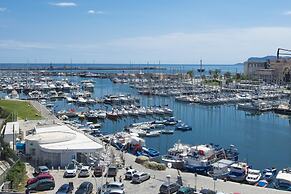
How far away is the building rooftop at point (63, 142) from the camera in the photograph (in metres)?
18.0

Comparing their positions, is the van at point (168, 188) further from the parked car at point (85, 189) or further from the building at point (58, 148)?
the building at point (58, 148)

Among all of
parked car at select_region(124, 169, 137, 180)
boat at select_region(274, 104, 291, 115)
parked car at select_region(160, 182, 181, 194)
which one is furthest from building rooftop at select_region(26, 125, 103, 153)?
boat at select_region(274, 104, 291, 115)

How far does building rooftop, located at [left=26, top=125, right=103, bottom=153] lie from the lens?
58.9ft

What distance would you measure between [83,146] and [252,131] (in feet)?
68.5

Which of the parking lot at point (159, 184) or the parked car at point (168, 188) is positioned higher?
the parked car at point (168, 188)

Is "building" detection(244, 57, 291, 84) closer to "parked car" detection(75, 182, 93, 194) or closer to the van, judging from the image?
the van

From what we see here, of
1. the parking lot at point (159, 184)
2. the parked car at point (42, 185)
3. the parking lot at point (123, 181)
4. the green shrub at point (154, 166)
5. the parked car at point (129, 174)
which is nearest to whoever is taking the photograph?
the parked car at point (42, 185)

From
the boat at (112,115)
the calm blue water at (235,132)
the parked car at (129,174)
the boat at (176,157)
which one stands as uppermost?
the parked car at (129,174)

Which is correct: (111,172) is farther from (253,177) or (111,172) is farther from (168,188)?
(253,177)

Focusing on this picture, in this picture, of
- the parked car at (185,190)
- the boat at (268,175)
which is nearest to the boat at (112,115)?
the boat at (268,175)

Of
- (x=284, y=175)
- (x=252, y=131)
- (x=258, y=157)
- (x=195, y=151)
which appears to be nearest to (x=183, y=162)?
(x=195, y=151)

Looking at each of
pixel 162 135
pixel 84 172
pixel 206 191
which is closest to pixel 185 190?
pixel 206 191

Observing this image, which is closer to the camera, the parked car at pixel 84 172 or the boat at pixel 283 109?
the parked car at pixel 84 172

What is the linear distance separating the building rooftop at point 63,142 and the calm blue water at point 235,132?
8.10 meters
